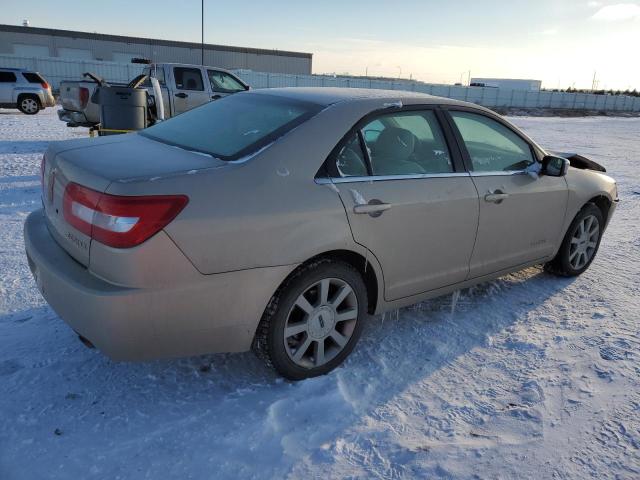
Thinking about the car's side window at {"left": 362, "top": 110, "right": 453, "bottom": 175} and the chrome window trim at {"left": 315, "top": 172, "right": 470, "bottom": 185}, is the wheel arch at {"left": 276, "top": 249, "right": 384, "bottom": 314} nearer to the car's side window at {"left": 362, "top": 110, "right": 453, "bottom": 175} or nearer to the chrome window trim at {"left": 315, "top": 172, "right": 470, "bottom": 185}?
the chrome window trim at {"left": 315, "top": 172, "right": 470, "bottom": 185}

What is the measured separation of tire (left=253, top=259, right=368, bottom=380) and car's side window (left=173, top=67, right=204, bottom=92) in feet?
33.1

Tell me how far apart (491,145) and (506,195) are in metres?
0.45

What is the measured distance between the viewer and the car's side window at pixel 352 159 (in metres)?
2.89

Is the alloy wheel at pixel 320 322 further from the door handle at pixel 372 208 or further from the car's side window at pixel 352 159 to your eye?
the car's side window at pixel 352 159

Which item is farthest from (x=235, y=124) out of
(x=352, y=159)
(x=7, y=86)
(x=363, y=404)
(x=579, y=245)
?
(x=7, y=86)

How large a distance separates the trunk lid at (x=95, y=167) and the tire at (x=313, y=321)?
29.7 inches

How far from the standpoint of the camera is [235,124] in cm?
317

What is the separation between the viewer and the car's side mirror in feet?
13.0

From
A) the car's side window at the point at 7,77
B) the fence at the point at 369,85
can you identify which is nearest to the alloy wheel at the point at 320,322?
the car's side window at the point at 7,77

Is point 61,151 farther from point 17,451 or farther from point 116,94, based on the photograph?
point 116,94

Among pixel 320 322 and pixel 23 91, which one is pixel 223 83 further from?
pixel 320 322

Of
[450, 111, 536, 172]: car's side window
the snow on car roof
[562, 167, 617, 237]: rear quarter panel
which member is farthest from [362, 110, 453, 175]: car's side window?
[562, 167, 617, 237]: rear quarter panel

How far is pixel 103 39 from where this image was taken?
46594mm

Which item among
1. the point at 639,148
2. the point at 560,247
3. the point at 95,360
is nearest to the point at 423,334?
the point at 560,247
